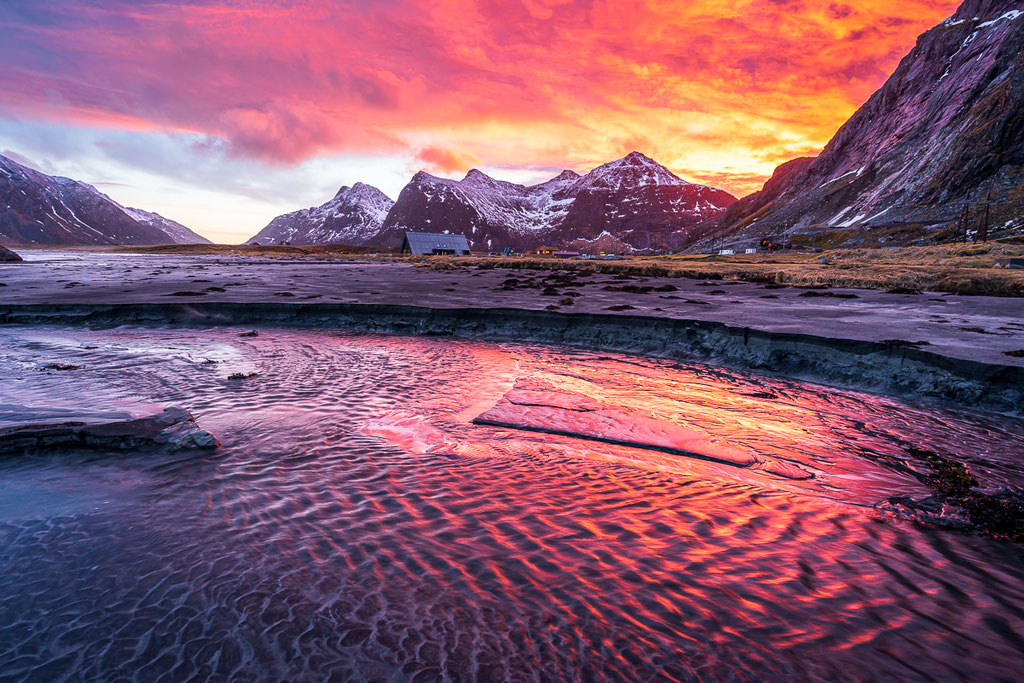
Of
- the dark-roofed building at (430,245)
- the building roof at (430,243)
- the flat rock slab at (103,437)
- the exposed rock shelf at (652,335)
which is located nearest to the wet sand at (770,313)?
the exposed rock shelf at (652,335)

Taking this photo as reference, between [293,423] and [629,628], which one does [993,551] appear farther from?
[293,423]

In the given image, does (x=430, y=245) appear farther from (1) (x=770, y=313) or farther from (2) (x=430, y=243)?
(1) (x=770, y=313)

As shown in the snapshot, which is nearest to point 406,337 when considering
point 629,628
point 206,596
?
point 206,596

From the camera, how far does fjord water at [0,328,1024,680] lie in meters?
3.57

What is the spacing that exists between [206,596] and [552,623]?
3.07 meters

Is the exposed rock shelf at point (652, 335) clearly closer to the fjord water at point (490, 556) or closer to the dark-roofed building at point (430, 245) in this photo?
the fjord water at point (490, 556)

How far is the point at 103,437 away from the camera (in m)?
7.07

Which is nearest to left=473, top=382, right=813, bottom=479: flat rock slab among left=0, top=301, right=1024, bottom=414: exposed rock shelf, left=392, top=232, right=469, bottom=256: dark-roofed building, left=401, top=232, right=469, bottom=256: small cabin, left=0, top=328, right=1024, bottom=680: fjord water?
left=0, top=328, right=1024, bottom=680: fjord water

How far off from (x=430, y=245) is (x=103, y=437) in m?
118

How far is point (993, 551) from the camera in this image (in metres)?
4.88

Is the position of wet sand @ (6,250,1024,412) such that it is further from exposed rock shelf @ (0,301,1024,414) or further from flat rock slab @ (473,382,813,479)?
flat rock slab @ (473,382,813,479)

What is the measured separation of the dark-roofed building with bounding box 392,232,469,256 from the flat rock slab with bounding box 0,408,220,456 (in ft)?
374

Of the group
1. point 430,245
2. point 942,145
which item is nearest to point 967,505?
point 430,245

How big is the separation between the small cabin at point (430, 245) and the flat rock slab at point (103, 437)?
112829mm
